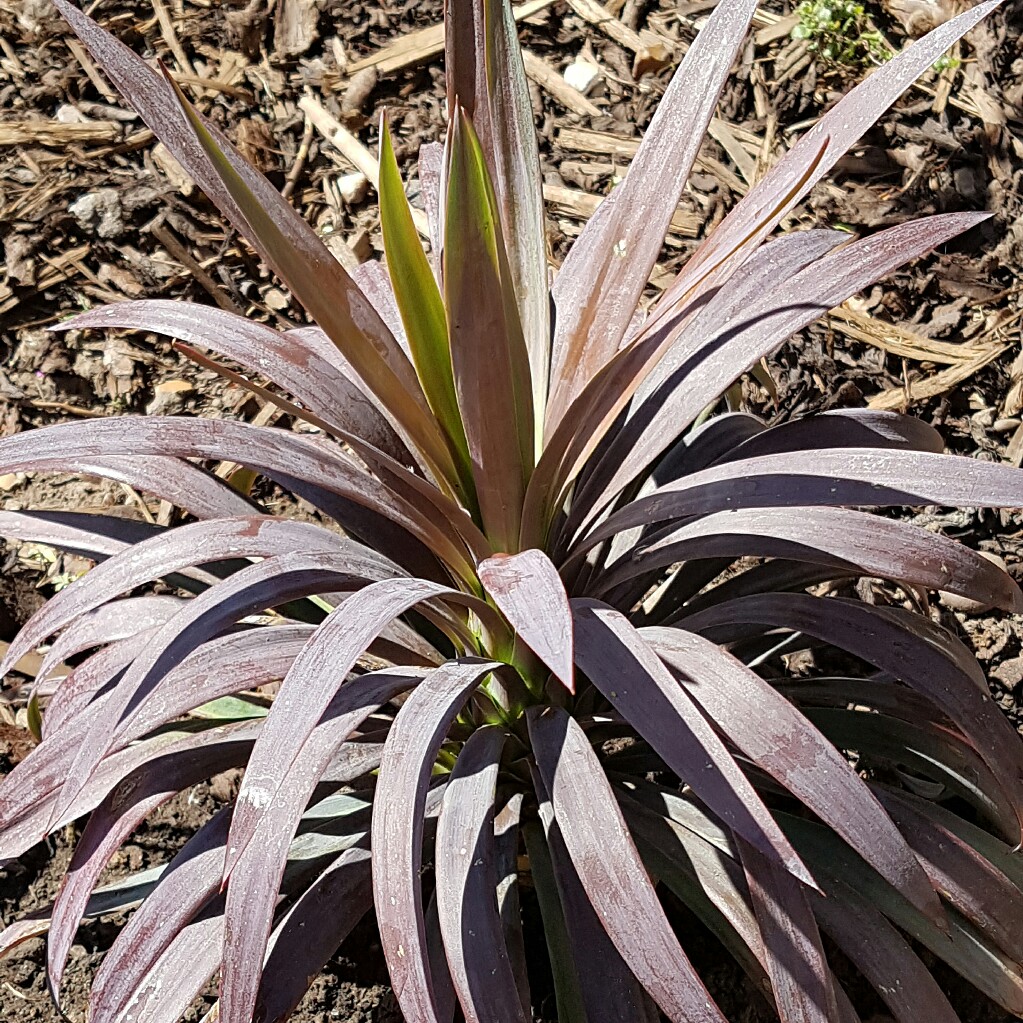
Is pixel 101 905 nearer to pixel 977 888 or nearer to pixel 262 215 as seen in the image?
pixel 262 215

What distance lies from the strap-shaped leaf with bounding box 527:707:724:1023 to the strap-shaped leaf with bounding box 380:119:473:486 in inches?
15.6

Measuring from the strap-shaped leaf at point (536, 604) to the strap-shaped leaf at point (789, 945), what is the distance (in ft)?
1.12

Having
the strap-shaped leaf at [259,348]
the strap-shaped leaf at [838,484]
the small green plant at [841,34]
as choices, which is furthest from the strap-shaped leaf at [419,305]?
the small green plant at [841,34]

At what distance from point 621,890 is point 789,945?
0.21 meters

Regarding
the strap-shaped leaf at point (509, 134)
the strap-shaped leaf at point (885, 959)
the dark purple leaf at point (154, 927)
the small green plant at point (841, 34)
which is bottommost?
the strap-shaped leaf at point (885, 959)

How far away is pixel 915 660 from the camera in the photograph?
1.16 meters

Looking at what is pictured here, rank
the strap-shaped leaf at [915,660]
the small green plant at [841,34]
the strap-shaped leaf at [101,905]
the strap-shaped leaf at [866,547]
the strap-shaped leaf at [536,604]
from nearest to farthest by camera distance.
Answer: the strap-shaped leaf at [536,604] → the strap-shaped leaf at [866,547] → the strap-shaped leaf at [915,660] → the strap-shaped leaf at [101,905] → the small green plant at [841,34]

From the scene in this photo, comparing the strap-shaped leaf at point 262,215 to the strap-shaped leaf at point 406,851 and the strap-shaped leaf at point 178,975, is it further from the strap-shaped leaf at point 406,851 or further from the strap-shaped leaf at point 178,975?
the strap-shaped leaf at point 178,975

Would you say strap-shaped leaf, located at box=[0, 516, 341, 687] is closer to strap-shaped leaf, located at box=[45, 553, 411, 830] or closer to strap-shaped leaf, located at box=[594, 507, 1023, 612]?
strap-shaped leaf, located at box=[45, 553, 411, 830]

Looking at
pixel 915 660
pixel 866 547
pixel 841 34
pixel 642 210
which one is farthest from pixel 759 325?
pixel 841 34

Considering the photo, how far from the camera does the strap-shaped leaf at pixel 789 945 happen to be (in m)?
1.07

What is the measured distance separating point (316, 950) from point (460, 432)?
619mm

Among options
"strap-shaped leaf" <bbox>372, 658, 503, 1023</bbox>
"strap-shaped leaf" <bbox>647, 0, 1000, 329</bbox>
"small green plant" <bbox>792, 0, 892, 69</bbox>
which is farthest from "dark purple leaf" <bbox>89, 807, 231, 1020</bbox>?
"small green plant" <bbox>792, 0, 892, 69</bbox>

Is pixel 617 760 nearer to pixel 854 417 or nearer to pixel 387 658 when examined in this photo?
pixel 387 658
